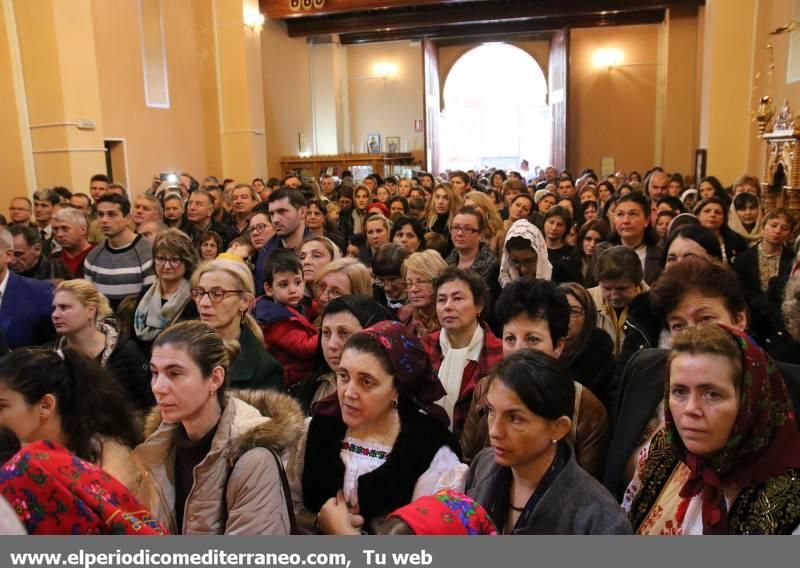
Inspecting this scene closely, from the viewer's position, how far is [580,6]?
49.5ft

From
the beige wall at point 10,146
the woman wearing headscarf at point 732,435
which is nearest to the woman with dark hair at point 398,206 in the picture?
the woman wearing headscarf at point 732,435

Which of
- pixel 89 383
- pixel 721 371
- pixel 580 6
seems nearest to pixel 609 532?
pixel 721 371

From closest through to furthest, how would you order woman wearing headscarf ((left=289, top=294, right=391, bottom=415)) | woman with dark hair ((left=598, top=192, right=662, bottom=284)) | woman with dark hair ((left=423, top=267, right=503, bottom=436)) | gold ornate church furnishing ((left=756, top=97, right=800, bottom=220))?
woman wearing headscarf ((left=289, top=294, right=391, bottom=415)), woman with dark hair ((left=423, top=267, right=503, bottom=436)), woman with dark hair ((left=598, top=192, right=662, bottom=284)), gold ornate church furnishing ((left=756, top=97, right=800, bottom=220))

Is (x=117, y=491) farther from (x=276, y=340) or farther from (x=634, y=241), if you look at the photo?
(x=634, y=241)

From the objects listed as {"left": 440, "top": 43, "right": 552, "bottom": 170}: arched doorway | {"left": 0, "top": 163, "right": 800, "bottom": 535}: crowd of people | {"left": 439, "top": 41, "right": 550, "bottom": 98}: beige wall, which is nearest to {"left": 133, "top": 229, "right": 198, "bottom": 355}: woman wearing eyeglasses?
{"left": 0, "top": 163, "right": 800, "bottom": 535}: crowd of people

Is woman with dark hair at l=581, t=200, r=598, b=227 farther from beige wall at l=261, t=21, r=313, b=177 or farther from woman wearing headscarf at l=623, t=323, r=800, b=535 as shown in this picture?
beige wall at l=261, t=21, r=313, b=177

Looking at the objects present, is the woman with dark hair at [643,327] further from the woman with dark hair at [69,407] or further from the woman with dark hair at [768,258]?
the woman with dark hair at [69,407]

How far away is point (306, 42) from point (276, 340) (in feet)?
51.0

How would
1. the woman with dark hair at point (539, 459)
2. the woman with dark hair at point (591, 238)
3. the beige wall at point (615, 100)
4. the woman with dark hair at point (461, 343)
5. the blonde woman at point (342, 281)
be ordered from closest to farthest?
the woman with dark hair at point (539, 459) < the woman with dark hair at point (461, 343) < the blonde woman at point (342, 281) < the woman with dark hair at point (591, 238) < the beige wall at point (615, 100)

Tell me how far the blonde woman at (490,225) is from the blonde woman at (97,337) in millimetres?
2616

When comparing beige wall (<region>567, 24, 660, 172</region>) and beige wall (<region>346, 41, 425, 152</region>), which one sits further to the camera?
A: beige wall (<region>346, 41, 425, 152</region>)

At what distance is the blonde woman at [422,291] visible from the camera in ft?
12.3

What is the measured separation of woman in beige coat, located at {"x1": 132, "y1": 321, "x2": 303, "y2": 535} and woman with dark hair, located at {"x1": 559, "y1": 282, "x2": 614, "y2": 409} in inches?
53.5

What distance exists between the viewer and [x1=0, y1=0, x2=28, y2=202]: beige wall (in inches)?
382
